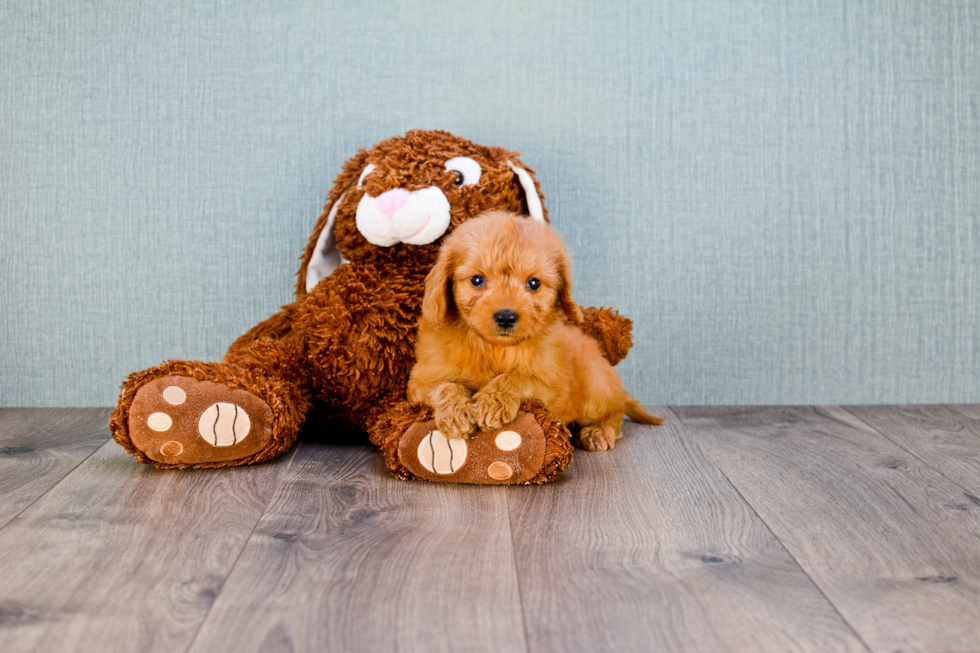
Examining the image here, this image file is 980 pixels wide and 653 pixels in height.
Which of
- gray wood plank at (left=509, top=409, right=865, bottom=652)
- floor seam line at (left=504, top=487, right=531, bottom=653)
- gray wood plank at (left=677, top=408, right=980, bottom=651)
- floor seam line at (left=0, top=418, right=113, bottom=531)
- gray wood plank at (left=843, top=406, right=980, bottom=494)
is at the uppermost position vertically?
floor seam line at (left=0, top=418, right=113, bottom=531)

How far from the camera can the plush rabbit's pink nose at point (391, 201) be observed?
5.38 ft

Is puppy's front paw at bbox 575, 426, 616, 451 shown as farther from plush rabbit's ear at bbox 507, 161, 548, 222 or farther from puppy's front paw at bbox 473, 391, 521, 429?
plush rabbit's ear at bbox 507, 161, 548, 222

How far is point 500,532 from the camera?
1.21 meters

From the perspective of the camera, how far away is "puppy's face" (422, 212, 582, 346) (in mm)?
1378

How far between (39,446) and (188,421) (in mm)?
494

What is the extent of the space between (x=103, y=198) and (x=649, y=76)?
1441 millimetres

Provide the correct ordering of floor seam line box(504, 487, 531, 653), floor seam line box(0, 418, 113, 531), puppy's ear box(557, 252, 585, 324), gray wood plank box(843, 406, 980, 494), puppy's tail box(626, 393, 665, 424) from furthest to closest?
puppy's tail box(626, 393, 665, 424) → gray wood plank box(843, 406, 980, 494) → puppy's ear box(557, 252, 585, 324) → floor seam line box(0, 418, 113, 531) → floor seam line box(504, 487, 531, 653)

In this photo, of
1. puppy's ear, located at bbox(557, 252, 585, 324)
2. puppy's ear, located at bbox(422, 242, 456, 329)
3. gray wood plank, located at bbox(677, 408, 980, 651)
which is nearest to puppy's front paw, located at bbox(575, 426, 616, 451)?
gray wood plank, located at bbox(677, 408, 980, 651)

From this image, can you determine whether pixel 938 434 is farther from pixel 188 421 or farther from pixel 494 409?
pixel 188 421

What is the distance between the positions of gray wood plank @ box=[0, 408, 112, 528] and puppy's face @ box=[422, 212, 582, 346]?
2.49 feet

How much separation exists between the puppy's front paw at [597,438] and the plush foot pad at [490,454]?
1.06 feet

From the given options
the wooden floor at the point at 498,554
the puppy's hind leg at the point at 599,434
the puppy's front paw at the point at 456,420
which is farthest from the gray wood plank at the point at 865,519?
the puppy's front paw at the point at 456,420

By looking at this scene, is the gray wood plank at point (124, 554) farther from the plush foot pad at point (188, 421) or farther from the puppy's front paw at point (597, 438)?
the puppy's front paw at point (597, 438)

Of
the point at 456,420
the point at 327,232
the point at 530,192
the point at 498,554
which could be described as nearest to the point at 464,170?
the point at 530,192
